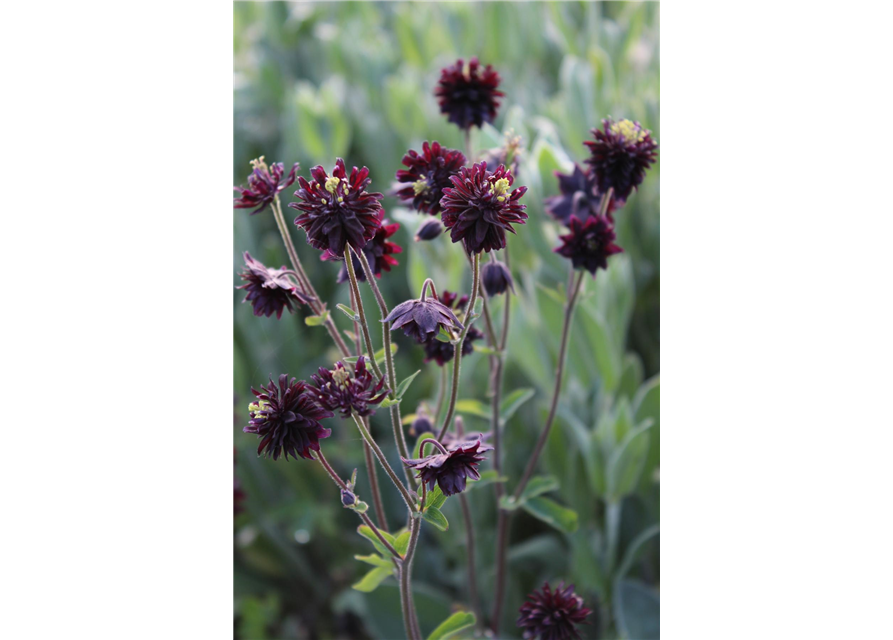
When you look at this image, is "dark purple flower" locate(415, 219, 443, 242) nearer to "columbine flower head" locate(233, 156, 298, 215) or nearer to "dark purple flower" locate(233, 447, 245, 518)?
"columbine flower head" locate(233, 156, 298, 215)

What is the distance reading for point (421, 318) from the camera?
2.10 ft

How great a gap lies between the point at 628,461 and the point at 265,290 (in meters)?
0.65

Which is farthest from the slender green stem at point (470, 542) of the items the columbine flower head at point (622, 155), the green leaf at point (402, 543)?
the columbine flower head at point (622, 155)

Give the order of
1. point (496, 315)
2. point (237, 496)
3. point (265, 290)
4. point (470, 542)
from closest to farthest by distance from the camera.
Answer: point (265, 290) → point (470, 542) → point (496, 315) → point (237, 496)

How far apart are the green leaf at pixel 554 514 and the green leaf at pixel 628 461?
20 cm

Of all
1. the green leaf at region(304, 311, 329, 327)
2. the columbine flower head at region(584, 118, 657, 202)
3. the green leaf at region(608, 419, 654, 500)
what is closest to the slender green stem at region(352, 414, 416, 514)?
the green leaf at region(304, 311, 329, 327)

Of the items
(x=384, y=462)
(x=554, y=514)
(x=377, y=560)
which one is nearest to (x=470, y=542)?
(x=554, y=514)

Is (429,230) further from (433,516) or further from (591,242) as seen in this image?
(433,516)

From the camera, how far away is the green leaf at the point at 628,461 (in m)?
1.11

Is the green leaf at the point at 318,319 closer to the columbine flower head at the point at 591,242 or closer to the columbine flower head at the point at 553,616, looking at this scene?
the columbine flower head at the point at 591,242

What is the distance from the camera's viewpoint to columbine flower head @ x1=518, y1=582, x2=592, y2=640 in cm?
79

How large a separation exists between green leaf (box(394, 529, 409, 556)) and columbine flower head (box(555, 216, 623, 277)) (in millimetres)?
342

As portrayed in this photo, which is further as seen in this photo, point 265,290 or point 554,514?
point 554,514
